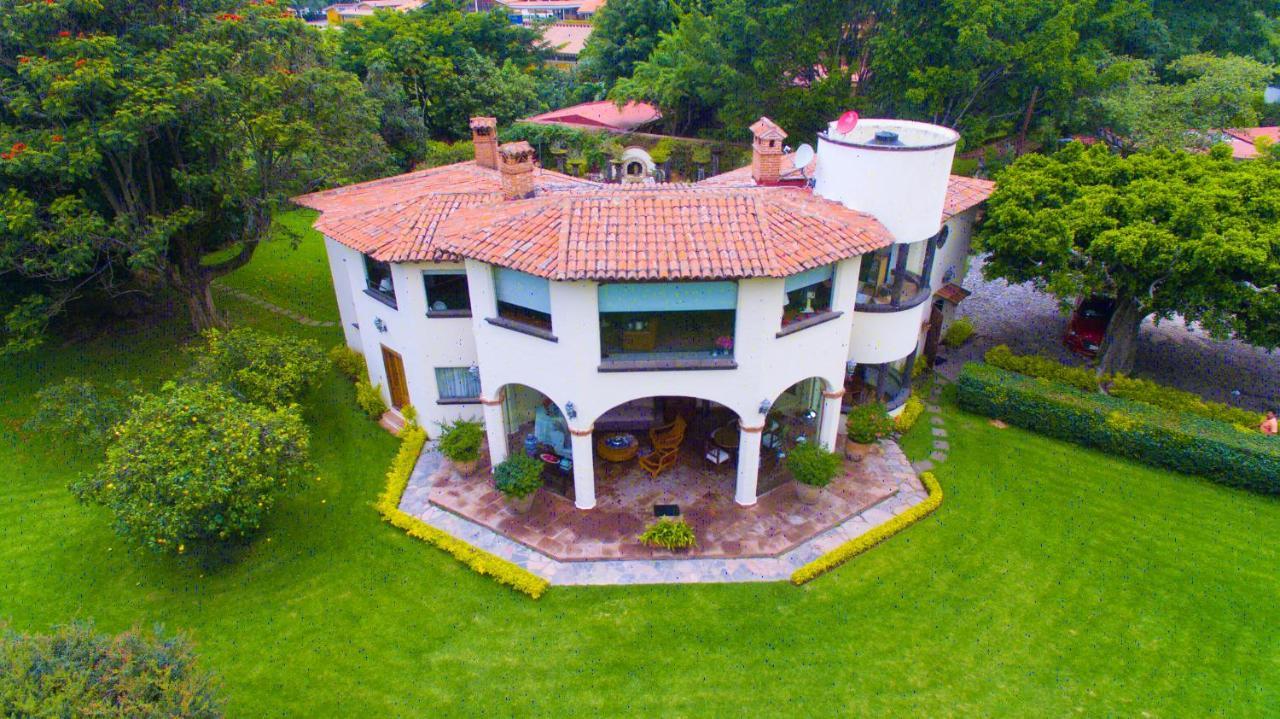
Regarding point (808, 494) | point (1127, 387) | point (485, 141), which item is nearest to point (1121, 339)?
point (1127, 387)

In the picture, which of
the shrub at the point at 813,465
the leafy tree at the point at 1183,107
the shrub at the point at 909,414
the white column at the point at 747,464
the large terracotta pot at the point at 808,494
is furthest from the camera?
the leafy tree at the point at 1183,107

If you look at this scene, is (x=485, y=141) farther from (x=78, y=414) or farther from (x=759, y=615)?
(x=759, y=615)

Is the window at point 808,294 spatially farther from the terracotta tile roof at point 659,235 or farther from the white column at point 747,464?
the white column at point 747,464

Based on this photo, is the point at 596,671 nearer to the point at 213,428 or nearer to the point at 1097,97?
the point at 213,428

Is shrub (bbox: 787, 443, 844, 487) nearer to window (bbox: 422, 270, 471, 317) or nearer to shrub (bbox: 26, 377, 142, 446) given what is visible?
window (bbox: 422, 270, 471, 317)

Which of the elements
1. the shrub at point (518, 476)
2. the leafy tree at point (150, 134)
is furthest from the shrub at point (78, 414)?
the shrub at point (518, 476)

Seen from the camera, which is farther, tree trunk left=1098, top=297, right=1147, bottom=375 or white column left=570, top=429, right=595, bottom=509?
tree trunk left=1098, top=297, right=1147, bottom=375

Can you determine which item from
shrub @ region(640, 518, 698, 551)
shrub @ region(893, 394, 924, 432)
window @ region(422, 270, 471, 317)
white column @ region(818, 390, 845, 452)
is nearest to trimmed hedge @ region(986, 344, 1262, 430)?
shrub @ region(893, 394, 924, 432)

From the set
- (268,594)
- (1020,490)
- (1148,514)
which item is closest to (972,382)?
(1020,490)
